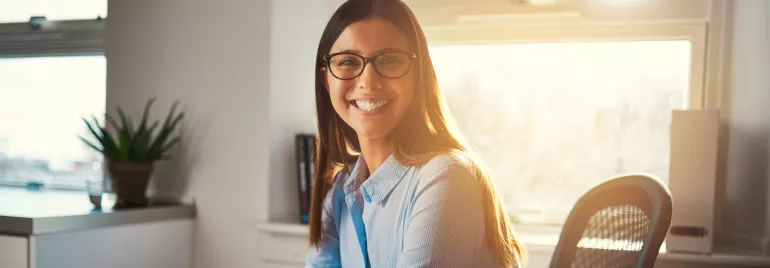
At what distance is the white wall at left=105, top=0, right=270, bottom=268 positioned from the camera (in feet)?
7.73

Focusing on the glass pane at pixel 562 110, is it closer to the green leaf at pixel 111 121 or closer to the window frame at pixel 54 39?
the green leaf at pixel 111 121

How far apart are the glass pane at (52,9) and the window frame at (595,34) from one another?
1.34 meters

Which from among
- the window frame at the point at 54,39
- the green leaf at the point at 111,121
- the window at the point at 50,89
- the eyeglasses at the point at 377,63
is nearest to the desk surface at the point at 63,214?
the green leaf at the point at 111,121

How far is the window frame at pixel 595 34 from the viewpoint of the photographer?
2242 millimetres

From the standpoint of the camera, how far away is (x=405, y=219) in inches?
43.9

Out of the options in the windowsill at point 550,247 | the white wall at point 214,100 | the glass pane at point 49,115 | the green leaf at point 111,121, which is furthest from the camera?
the glass pane at point 49,115

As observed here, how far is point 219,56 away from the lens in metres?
2.40

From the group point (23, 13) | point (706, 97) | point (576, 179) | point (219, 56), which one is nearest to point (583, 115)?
point (576, 179)

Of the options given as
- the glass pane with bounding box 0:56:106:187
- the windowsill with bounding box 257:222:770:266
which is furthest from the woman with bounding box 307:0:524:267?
the glass pane with bounding box 0:56:106:187

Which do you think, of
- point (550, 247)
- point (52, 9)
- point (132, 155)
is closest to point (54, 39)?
point (52, 9)

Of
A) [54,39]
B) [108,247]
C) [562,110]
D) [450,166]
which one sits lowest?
[108,247]

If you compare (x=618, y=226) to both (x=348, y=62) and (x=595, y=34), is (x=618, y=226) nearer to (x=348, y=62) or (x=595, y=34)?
(x=348, y=62)

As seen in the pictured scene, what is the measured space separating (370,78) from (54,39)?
7.43 feet

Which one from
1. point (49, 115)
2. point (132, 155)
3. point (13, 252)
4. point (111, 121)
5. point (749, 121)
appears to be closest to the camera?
point (13, 252)
